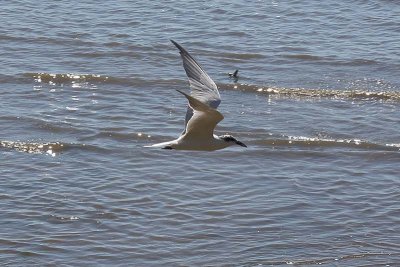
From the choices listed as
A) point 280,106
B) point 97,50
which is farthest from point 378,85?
point 97,50

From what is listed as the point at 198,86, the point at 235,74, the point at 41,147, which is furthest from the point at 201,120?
the point at 235,74

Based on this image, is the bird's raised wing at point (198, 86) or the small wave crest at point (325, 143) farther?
the small wave crest at point (325, 143)

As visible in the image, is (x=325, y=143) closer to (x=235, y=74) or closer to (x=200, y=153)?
(x=200, y=153)

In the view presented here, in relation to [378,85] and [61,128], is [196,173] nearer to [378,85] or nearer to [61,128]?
[61,128]

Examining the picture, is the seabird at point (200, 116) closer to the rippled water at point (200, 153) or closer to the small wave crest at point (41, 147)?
the rippled water at point (200, 153)

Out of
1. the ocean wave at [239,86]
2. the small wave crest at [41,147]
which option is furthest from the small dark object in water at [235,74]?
the small wave crest at [41,147]

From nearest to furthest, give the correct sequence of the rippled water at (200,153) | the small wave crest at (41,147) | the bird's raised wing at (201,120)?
the bird's raised wing at (201,120), the rippled water at (200,153), the small wave crest at (41,147)

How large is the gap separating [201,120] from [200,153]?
11.1 feet

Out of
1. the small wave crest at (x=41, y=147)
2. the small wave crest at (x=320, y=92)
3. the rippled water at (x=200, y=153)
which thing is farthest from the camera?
the small wave crest at (x=320, y=92)

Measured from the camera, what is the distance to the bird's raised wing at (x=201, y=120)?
10047 millimetres

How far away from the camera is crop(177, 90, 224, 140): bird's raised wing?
10047 millimetres

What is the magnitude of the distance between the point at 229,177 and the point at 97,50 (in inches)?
249

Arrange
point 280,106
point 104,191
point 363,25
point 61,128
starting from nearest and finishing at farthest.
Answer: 1. point 104,191
2. point 61,128
3. point 280,106
4. point 363,25

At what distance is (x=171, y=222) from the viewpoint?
11.7 metres
